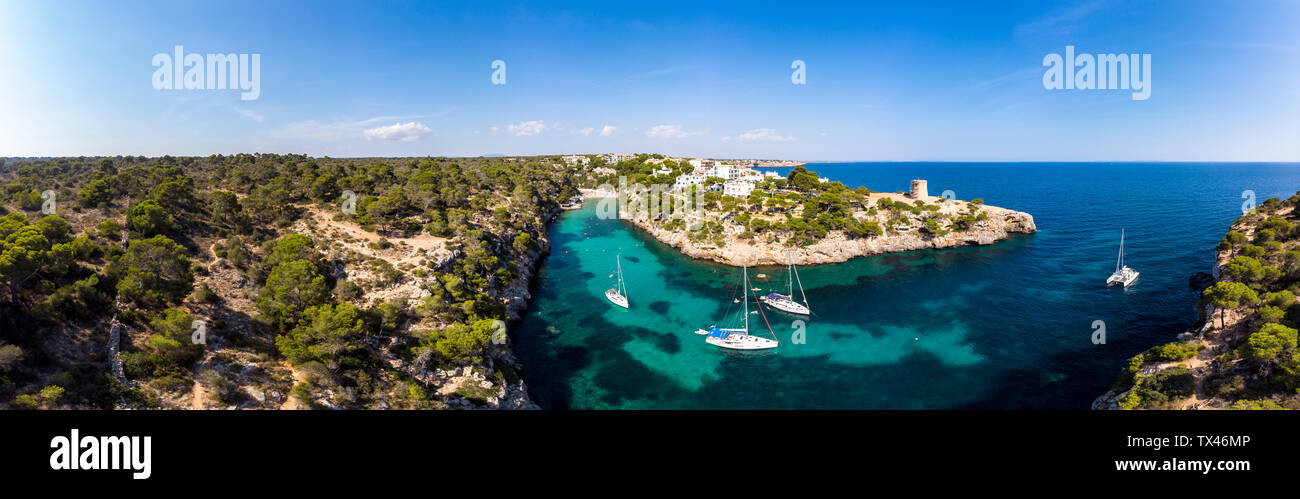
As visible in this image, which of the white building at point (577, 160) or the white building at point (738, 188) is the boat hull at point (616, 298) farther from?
the white building at point (577, 160)

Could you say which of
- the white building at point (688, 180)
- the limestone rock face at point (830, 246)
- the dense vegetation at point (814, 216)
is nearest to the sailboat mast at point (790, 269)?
the limestone rock face at point (830, 246)

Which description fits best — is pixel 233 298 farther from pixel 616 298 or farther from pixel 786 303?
pixel 786 303

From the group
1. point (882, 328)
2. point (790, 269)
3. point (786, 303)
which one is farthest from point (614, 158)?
point (882, 328)

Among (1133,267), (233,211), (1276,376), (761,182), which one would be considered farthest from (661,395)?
(761,182)

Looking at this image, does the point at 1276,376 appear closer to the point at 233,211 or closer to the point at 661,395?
the point at 661,395

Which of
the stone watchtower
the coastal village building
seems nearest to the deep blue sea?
Result: the stone watchtower

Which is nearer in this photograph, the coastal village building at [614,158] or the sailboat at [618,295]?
the sailboat at [618,295]
